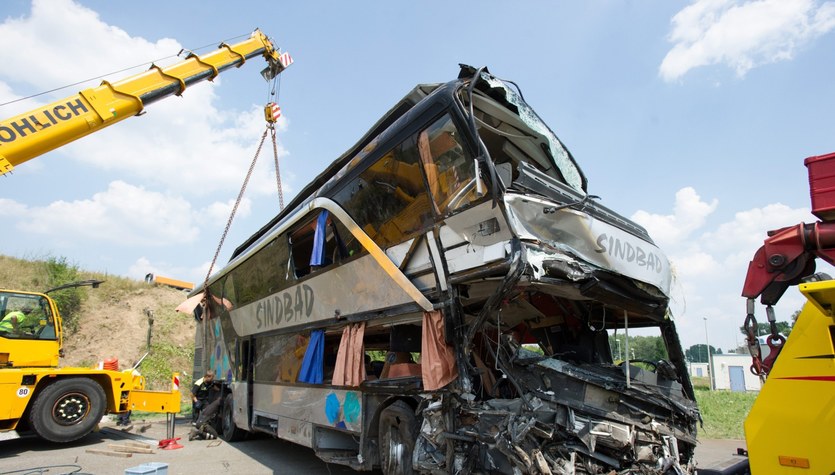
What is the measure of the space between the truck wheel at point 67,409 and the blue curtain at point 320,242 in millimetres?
6870

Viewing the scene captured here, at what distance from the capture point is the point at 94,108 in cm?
868

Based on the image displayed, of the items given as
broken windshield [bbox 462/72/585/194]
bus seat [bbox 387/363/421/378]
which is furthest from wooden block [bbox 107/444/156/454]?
broken windshield [bbox 462/72/585/194]

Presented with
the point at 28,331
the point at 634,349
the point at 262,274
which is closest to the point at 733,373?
the point at 634,349

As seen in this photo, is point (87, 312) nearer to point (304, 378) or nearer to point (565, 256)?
point (304, 378)

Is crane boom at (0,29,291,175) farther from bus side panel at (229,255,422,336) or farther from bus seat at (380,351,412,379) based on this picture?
bus seat at (380,351,412,379)

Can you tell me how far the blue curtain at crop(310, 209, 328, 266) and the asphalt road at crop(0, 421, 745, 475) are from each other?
136 inches

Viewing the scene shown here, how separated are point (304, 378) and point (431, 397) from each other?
2984 millimetres

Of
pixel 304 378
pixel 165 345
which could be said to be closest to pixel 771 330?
pixel 304 378

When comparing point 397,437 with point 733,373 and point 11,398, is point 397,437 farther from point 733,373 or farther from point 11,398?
point 733,373

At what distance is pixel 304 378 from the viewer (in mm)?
7129

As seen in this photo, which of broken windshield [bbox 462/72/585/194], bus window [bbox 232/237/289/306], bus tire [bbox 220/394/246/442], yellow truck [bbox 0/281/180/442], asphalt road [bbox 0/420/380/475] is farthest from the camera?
bus tire [bbox 220/394/246/442]

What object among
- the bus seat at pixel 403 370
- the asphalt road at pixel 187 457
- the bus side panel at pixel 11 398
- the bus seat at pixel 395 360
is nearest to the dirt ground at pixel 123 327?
the asphalt road at pixel 187 457

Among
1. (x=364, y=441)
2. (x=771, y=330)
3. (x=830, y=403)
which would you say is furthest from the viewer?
(x=364, y=441)

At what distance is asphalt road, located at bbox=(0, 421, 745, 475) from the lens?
7734 mm
